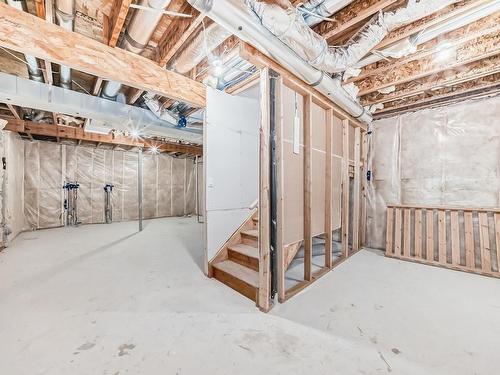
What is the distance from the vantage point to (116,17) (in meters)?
1.71

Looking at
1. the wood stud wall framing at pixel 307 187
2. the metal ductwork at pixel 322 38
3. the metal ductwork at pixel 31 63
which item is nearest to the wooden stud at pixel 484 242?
the wood stud wall framing at pixel 307 187

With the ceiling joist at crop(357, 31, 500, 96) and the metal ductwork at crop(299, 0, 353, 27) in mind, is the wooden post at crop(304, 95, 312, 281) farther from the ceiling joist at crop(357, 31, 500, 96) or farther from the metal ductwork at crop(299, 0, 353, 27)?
the ceiling joist at crop(357, 31, 500, 96)

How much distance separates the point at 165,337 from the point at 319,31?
2944mm

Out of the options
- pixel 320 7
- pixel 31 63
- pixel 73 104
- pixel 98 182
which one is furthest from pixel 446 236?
pixel 98 182

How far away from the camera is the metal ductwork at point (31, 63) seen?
→ 164 cm

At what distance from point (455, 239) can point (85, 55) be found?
4.98 m

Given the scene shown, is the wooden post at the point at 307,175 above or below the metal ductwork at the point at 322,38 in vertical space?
below

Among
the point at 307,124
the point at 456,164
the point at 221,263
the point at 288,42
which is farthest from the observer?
the point at 456,164

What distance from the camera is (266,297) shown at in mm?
1986

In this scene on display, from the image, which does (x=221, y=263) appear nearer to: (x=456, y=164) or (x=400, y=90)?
(x=400, y=90)

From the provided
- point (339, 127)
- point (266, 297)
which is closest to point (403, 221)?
point (339, 127)

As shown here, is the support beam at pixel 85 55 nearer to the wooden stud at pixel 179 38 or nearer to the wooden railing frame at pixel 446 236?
the wooden stud at pixel 179 38

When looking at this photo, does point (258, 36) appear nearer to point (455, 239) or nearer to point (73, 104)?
point (73, 104)

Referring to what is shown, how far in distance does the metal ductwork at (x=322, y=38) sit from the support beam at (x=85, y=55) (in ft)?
4.20
